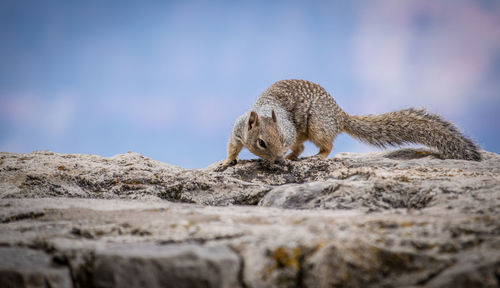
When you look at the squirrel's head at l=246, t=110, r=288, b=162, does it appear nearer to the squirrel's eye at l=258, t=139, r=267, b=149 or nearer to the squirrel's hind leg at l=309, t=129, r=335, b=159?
the squirrel's eye at l=258, t=139, r=267, b=149

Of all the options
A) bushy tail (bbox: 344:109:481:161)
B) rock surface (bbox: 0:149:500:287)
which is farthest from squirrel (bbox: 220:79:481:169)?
rock surface (bbox: 0:149:500:287)

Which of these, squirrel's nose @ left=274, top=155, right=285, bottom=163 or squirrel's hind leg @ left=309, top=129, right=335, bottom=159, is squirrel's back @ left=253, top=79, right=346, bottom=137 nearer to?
squirrel's hind leg @ left=309, top=129, right=335, bottom=159

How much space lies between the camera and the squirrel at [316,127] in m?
5.43

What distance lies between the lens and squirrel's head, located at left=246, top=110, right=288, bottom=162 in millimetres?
5164

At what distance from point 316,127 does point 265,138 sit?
1.43 m

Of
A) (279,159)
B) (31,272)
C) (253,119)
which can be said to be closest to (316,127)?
(253,119)

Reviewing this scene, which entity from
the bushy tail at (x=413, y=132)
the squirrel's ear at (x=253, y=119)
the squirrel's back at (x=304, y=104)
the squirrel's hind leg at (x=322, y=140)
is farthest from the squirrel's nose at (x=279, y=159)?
the bushy tail at (x=413, y=132)

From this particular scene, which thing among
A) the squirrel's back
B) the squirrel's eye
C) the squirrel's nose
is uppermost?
the squirrel's back

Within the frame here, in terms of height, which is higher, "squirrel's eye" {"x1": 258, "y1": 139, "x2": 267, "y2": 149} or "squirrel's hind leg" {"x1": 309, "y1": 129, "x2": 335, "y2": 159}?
"squirrel's hind leg" {"x1": 309, "y1": 129, "x2": 335, "y2": 159}

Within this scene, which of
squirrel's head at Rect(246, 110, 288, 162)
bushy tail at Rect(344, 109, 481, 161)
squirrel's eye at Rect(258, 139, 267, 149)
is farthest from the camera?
bushy tail at Rect(344, 109, 481, 161)

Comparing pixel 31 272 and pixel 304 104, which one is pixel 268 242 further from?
pixel 304 104

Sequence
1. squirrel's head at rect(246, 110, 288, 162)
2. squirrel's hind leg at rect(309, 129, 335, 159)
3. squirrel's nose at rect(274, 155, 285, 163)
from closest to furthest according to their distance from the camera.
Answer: squirrel's nose at rect(274, 155, 285, 163)
squirrel's head at rect(246, 110, 288, 162)
squirrel's hind leg at rect(309, 129, 335, 159)

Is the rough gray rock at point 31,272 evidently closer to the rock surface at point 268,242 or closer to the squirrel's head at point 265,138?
the rock surface at point 268,242

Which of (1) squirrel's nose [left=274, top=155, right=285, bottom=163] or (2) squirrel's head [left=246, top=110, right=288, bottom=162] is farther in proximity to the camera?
(2) squirrel's head [left=246, top=110, right=288, bottom=162]
